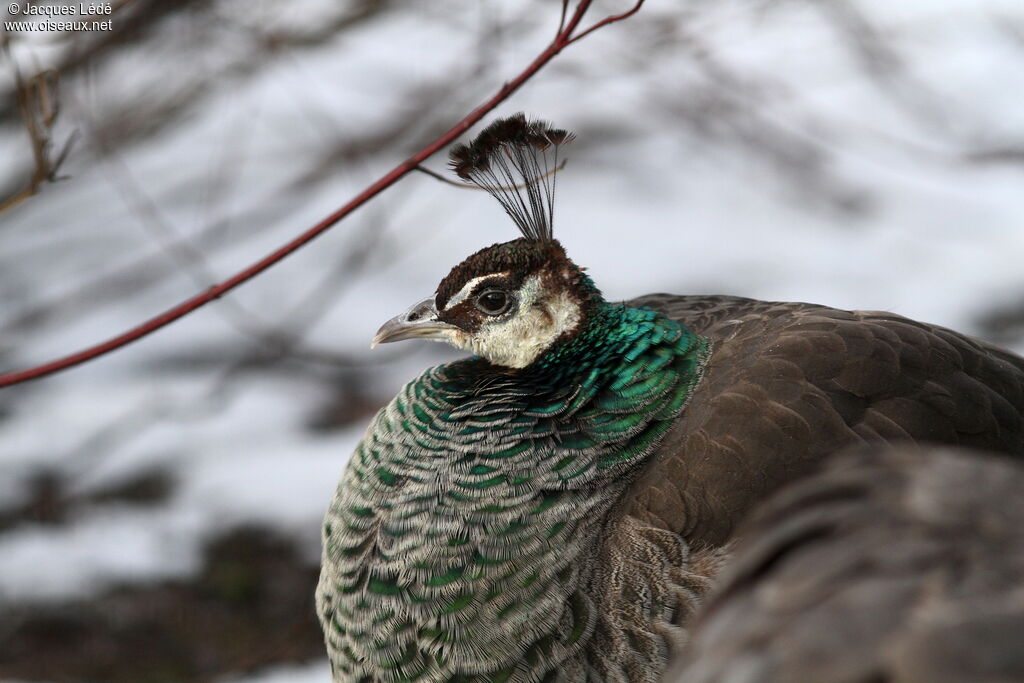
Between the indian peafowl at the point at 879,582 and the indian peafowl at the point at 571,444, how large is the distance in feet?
2.30

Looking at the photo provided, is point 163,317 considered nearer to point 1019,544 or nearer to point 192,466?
point 1019,544

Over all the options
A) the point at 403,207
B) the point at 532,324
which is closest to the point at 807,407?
the point at 532,324

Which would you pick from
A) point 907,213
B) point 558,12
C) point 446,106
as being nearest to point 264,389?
point 446,106

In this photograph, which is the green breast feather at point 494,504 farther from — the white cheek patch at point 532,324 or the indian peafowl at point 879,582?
the indian peafowl at point 879,582

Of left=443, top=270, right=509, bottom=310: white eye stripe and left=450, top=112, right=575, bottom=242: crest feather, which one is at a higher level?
left=450, top=112, right=575, bottom=242: crest feather

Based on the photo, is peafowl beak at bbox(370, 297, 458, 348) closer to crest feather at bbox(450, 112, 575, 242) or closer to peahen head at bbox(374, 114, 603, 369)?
peahen head at bbox(374, 114, 603, 369)

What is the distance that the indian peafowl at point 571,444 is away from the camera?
1.96m

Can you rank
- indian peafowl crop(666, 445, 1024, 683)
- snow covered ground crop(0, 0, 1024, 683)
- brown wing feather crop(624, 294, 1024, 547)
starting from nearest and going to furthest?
indian peafowl crop(666, 445, 1024, 683)
brown wing feather crop(624, 294, 1024, 547)
snow covered ground crop(0, 0, 1024, 683)

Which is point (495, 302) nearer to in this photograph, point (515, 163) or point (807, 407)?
point (515, 163)

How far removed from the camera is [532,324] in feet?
7.36

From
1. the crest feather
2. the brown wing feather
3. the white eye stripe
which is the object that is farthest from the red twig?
the brown wing feather

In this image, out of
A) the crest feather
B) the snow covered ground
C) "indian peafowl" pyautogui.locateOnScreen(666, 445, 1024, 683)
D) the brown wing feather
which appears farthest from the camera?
the snow covered ground

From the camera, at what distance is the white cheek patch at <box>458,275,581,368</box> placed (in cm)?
224

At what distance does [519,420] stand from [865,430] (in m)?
0.64
